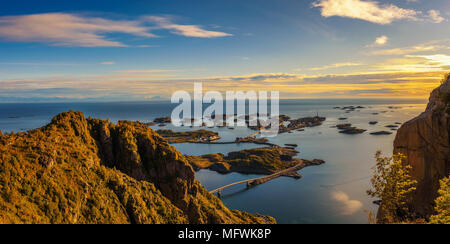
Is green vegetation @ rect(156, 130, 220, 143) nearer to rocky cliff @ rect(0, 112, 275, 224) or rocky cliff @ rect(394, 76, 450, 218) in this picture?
rocky cliff @ rect(0, 112, 275, 224)

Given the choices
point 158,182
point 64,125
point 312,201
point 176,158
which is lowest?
point 312,201

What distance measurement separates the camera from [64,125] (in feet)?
57.9

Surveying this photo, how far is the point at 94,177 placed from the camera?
1572 centimetres

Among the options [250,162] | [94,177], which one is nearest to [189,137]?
[250,162]

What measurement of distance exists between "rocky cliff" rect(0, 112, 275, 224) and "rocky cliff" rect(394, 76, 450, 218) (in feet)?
57.0

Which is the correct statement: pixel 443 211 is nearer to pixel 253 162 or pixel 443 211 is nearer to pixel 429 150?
pixel 429 150

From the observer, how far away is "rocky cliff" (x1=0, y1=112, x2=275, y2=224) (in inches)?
449

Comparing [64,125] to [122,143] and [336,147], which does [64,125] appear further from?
[336,147]

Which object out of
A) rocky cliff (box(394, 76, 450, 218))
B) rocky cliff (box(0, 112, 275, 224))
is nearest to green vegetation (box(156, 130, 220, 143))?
rocky cliff (box(0, 112, 275, 224))

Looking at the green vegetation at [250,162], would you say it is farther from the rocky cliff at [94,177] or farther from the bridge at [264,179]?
the rocky cliff at [94,177]

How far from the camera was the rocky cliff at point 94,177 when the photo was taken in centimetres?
1141
